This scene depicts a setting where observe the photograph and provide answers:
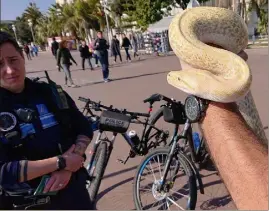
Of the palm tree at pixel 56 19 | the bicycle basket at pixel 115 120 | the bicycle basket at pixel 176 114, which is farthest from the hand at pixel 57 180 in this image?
the palm tree at pixel 56 19

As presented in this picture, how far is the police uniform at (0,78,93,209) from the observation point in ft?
5.17

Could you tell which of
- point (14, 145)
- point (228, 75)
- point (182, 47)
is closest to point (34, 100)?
point (14, 145)

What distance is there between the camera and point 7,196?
168 cm

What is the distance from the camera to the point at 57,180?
1.70m

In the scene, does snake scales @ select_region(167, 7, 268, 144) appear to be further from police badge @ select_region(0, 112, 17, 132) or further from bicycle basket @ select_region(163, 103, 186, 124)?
bicycle basket @ select_region(163, 103, 186, 124)

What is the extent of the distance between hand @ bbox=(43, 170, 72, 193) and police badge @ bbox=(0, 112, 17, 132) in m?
0.31

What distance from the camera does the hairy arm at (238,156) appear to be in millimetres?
958

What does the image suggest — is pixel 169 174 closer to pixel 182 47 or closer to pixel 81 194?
pixel 81 194

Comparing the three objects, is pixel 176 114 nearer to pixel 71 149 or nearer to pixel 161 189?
pixel 161 189

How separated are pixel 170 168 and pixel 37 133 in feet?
5.22

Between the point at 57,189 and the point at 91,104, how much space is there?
5.98 ft

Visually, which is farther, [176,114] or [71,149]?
[176,114]

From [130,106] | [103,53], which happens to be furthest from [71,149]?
[103,53]

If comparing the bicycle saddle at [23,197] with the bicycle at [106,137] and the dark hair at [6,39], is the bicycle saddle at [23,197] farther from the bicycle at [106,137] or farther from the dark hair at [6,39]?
the bicycle at [106,137]
